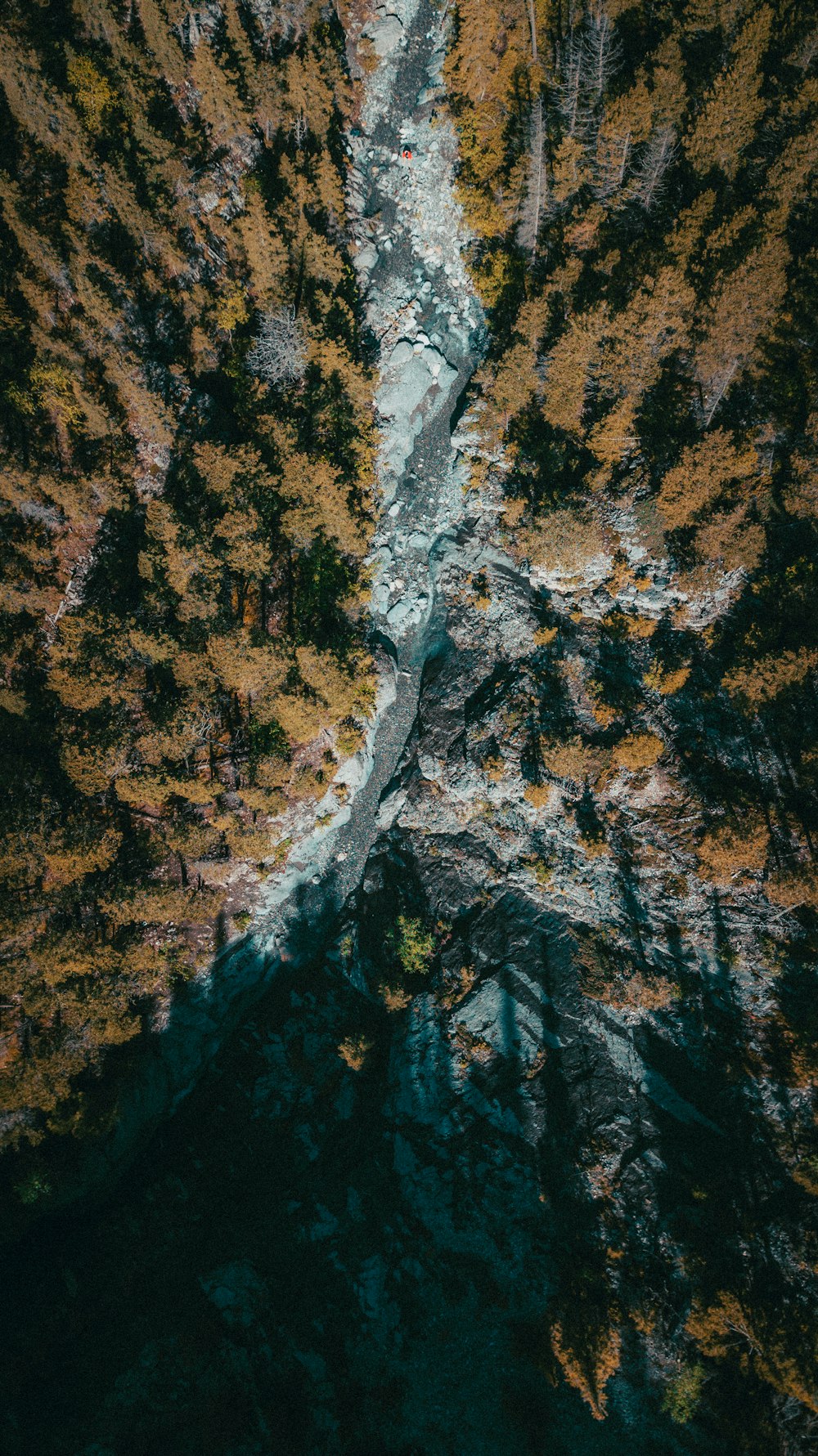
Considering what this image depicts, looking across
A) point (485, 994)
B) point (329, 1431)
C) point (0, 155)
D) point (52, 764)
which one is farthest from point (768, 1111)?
point (0, 155)

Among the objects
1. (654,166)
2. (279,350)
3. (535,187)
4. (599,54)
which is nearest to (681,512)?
(654,166)

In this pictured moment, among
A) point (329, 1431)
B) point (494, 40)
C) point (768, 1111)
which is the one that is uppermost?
point (494, 40)

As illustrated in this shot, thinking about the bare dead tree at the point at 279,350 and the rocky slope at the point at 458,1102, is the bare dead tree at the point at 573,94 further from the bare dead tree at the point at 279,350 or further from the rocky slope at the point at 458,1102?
the bare dead tree at the point at 279,350

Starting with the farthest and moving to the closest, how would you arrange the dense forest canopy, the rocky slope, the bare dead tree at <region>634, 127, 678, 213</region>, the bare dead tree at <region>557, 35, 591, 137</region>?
1. the bare dead tree at <region>557, 35, 591, 137</region>
2. the bare dead tree at <region>634, 127, 678, 213</region>
3. the dense forest canopy
4. the rocky slope

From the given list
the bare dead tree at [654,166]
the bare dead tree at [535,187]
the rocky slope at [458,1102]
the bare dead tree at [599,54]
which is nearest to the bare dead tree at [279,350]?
the rocky slope at [458,1102]

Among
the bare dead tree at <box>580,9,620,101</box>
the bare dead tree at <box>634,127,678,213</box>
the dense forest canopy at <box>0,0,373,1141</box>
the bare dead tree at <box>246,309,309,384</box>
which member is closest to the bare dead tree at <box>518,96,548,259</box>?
the bare dead tree at <box>580,9,620,101</box>

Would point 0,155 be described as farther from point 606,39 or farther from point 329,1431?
point 329,1431

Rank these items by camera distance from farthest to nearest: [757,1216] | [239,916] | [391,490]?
[391,490] → [239,916] → [757,1216]

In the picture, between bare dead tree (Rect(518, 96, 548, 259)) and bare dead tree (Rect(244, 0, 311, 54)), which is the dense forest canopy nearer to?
bare dead tree (Rect(244, 0, 311, 54))
